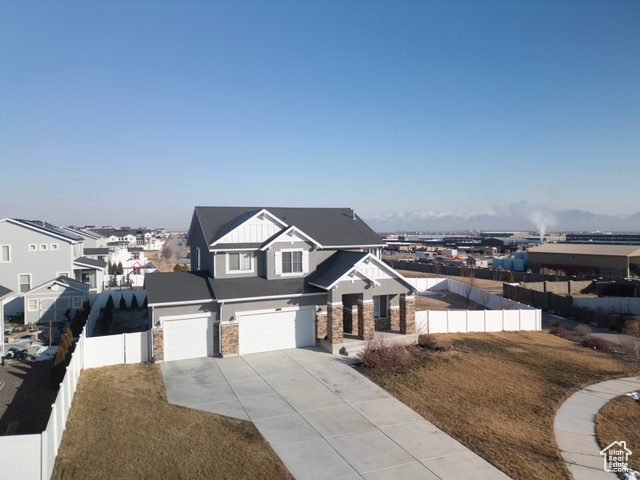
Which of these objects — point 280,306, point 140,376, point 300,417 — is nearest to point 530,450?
point 300,417

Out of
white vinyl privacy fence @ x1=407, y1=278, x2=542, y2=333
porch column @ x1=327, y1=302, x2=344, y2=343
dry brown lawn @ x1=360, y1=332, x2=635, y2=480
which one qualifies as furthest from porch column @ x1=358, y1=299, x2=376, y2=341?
white vinyl privacy fence @ x1=407, y1=278, x2=542, y2=333

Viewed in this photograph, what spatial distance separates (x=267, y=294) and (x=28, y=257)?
2172cm

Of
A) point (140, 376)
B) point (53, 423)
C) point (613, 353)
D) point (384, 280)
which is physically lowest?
point (613, 353)

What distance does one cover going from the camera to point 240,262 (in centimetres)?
2316

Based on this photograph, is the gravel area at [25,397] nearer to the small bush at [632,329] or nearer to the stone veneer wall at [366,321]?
the stone veneer wall at [366,321]

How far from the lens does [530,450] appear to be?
12.1 meters

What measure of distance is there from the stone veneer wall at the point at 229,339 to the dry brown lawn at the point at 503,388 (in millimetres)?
6863

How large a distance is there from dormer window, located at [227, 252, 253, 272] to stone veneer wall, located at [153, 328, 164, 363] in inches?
198

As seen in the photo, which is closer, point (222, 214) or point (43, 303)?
point (222, 214)

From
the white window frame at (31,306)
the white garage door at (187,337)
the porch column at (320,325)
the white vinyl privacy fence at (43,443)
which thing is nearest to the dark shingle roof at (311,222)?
the porch column at (320,325)

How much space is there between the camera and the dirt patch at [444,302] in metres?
35.8

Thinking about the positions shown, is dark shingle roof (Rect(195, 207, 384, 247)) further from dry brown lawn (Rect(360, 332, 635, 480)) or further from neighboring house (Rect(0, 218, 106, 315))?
neighboring house (Rect(0, 218, 106, 315))

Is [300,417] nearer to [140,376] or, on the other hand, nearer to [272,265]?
[140,376]

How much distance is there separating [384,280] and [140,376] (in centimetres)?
1270
